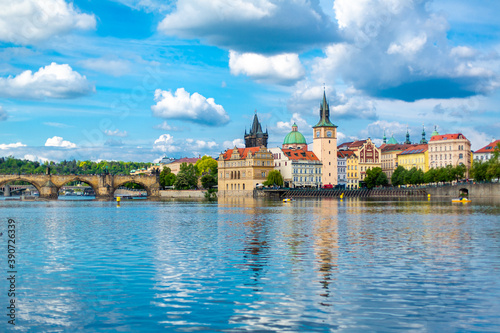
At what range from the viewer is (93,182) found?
148 metres

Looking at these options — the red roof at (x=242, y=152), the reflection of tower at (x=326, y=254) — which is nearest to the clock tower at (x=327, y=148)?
the red roof at (x=242, y=152)

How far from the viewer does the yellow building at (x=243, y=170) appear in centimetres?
16425

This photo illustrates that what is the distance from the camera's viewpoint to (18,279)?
18.7m

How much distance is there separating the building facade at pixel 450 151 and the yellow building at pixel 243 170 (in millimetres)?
45713

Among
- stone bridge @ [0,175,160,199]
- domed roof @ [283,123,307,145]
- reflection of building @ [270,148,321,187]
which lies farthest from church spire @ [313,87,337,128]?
stone bridge @ [0,175,160,199]

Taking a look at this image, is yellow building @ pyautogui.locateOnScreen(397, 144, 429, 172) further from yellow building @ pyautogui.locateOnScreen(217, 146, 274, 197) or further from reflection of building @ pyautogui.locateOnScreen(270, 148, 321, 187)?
yellow building @ pyautogui.locateOnScreen(217, 146, 274, 197)

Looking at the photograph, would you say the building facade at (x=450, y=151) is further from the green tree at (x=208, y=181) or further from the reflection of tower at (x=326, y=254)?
the reflection of tower at (x=326, y=254)

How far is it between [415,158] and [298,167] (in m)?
36.4

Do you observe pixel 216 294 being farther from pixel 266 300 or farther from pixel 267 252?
pixel 267 252

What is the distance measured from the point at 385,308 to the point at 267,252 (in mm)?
10869

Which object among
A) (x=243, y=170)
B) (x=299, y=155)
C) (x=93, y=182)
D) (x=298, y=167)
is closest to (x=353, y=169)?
(x=299, y=155)

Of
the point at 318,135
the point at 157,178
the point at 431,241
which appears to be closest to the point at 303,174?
the point at 318,135

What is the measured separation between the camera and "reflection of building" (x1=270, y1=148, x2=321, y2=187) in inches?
6590

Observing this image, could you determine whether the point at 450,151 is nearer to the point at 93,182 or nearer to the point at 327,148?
the point at 327,148
